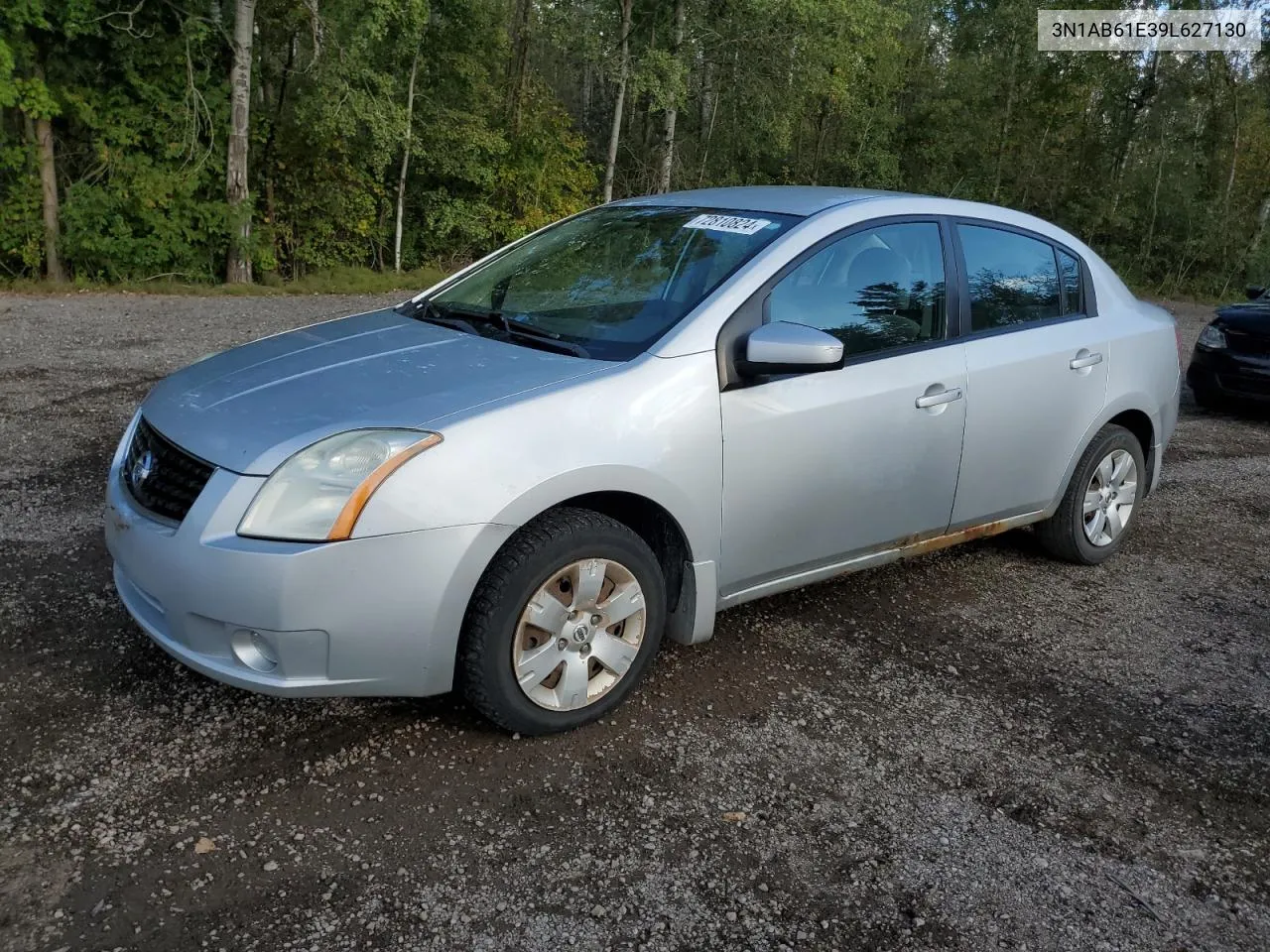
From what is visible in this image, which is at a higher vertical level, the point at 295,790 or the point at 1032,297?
the point at 1032,297

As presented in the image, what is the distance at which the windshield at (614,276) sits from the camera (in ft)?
11.3

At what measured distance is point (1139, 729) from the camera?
3424mm

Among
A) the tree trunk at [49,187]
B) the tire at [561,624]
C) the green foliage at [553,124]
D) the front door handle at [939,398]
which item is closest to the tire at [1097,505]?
the front door handle at [939,398]

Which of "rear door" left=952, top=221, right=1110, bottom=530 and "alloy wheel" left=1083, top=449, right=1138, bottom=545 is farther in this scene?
"alloy wheel" left=1083, top=449, right=1138, bottom=545

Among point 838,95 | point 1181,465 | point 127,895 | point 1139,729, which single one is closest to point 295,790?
point 127,895

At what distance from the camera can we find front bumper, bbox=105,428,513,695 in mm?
2670

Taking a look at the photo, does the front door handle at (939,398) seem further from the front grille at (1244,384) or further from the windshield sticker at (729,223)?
the front grille at (1244,384)

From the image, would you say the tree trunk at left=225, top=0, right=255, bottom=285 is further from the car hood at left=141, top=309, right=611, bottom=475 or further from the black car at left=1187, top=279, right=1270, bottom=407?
the car hood at left=141, top=309, right=611, bottom=475

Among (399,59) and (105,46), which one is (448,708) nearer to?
Answer: (105,46)

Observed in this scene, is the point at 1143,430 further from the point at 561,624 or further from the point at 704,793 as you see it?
the point at 561,624

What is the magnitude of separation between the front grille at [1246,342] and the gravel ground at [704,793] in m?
5.19

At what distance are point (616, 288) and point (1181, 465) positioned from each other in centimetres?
536

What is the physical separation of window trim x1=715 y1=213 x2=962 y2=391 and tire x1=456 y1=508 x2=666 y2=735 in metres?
0.64

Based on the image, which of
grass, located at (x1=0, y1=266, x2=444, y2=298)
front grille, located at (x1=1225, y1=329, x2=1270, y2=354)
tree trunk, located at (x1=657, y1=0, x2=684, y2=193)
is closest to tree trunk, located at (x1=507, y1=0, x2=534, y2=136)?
tree trunk, located at (x1=657, y1=0, x2=684, y2=193)
